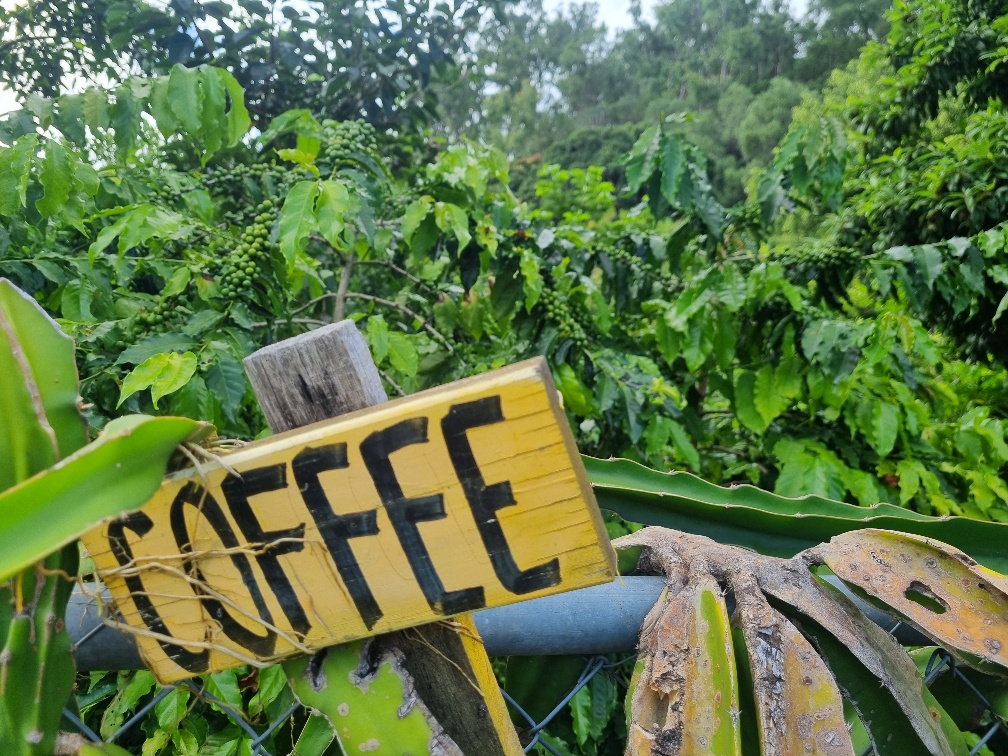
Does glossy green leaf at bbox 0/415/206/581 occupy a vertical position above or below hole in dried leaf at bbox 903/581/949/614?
above

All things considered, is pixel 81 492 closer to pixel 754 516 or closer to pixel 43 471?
pixel 43 471

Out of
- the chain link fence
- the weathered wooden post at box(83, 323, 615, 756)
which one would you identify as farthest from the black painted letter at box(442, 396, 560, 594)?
the chain link fence

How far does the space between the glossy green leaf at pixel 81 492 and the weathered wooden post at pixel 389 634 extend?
0.26 feet

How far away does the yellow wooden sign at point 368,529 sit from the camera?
34 centimetres

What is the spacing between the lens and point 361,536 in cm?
36

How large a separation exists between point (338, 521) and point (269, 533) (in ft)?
0.13

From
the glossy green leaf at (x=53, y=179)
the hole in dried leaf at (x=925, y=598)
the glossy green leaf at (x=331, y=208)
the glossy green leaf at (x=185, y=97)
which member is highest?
the glossy green leaf at (x=185, y=97)

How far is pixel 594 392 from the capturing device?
1250 millimetres

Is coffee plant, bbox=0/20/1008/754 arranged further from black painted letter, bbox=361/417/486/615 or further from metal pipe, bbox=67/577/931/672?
black painted letter, bbox=361/417/486/615

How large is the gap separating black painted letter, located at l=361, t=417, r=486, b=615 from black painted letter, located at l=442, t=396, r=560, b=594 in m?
0.02

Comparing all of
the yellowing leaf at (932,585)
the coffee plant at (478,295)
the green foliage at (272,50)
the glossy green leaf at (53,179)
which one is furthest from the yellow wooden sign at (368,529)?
the green foliage at (272,50)

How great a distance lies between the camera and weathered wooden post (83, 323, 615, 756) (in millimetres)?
341

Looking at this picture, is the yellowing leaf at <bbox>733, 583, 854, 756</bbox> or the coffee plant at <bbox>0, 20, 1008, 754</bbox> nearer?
the yellowing leaf at <bbox>733, 583, 854, 756</bbox>

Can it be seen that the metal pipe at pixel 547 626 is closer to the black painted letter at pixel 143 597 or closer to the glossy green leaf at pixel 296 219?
the black painted letter at pixel 143 597
